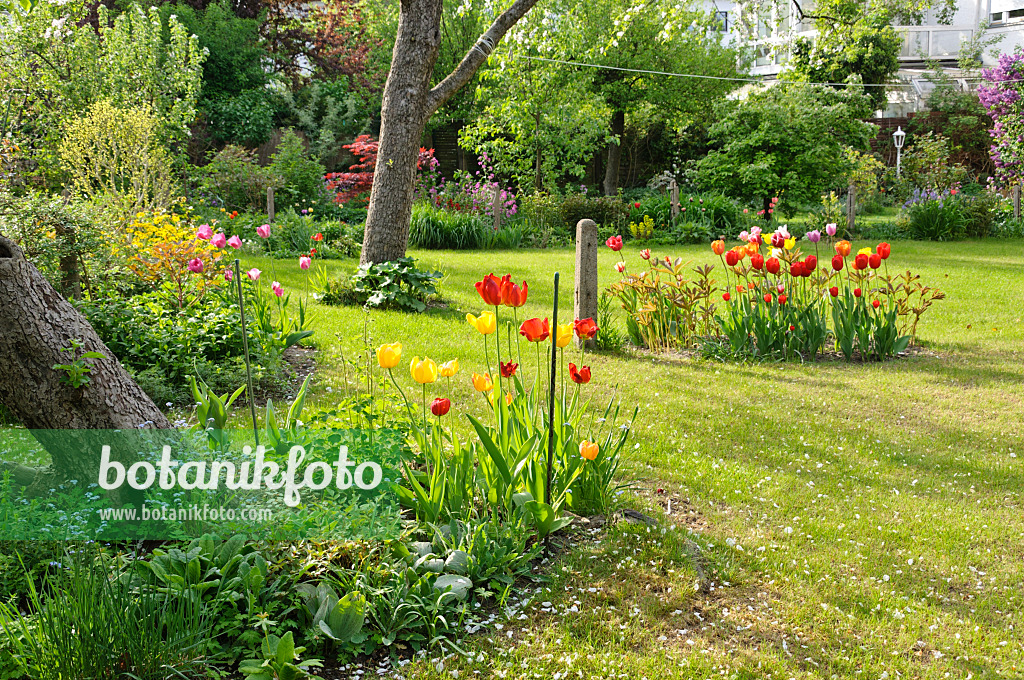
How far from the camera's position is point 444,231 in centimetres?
1305

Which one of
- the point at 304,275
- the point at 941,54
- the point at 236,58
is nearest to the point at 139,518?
the point at 304,275

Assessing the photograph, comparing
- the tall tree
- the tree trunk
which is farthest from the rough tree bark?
the tree trunk

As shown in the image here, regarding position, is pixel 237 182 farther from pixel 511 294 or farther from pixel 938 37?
pixel 938 37

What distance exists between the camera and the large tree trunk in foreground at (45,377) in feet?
9.28

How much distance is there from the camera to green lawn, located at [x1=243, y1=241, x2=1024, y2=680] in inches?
101

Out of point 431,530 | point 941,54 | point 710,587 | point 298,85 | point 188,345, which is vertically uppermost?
point 941,54

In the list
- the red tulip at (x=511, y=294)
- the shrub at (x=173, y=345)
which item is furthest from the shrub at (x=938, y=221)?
the red tulip at (x=511, y=294)

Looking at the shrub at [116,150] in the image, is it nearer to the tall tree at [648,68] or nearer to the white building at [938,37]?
the tall tree at [648,68]

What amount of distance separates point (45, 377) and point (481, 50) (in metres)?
6.09

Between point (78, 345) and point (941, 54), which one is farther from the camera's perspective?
point (941, 54)

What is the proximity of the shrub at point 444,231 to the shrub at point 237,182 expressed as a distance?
3.01 metres

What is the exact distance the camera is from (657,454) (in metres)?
4.25

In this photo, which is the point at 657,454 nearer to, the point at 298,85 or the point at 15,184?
the point at 15,184

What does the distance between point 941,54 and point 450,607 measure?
35.6 m
